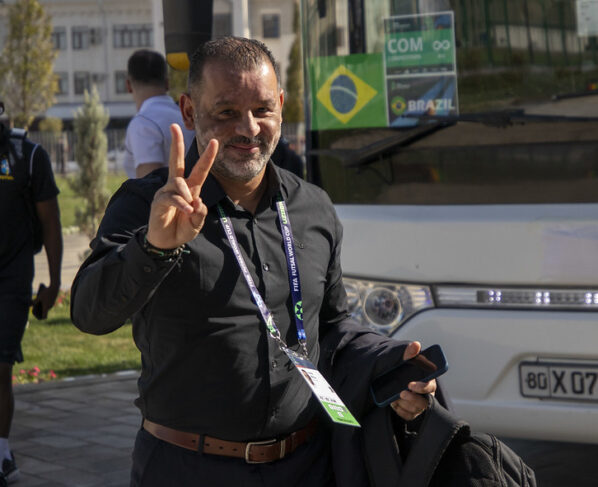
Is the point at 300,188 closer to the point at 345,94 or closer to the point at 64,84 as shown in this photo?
the point at 345,94

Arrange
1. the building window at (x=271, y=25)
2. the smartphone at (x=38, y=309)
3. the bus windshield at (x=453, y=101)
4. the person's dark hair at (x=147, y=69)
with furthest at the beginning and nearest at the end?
the building window at (x=271, y=25) → the person's dark hair at (x=147, y=69) → the smartphone at (x=38, y=309) → the bus windshield at (x=453, y=101)

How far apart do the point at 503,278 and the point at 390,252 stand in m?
0.53

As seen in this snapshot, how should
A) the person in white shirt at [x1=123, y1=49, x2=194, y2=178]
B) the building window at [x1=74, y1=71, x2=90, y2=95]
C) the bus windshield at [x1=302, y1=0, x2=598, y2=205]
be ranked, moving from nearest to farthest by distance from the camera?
the bus windshield at [x1=302, y1=0, x2=598, y2=205], the person in white shirt at [x1=123, y1=49, x2=194, y2=178], the building window at [x1=74, y1=71, x2=90, y2=95]

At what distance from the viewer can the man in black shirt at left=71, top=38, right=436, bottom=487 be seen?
2514 mm

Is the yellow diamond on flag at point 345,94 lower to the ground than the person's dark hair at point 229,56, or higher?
higher

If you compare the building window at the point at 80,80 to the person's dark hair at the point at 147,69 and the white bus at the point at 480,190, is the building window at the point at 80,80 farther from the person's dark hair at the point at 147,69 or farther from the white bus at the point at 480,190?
the white bus at the point at 480,190

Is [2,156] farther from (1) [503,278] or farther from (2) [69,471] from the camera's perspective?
(1) [503,278]

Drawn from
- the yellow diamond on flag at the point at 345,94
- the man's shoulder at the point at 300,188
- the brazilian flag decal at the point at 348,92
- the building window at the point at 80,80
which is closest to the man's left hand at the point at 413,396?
the man's shoulder at the point at 300,188

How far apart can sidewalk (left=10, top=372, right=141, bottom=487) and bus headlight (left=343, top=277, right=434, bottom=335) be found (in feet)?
5.21

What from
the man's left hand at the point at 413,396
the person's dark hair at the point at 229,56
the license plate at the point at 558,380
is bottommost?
the license plate at the point at 558,380

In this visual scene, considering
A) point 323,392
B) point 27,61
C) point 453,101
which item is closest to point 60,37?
point 27,61

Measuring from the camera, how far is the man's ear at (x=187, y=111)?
Result: 2.61m

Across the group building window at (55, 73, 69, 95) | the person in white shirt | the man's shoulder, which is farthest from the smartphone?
building window at (55, 73, 69, 95)

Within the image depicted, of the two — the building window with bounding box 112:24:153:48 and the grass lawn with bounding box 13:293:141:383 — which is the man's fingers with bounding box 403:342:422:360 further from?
the building window with bounding box 112:24:153:48
